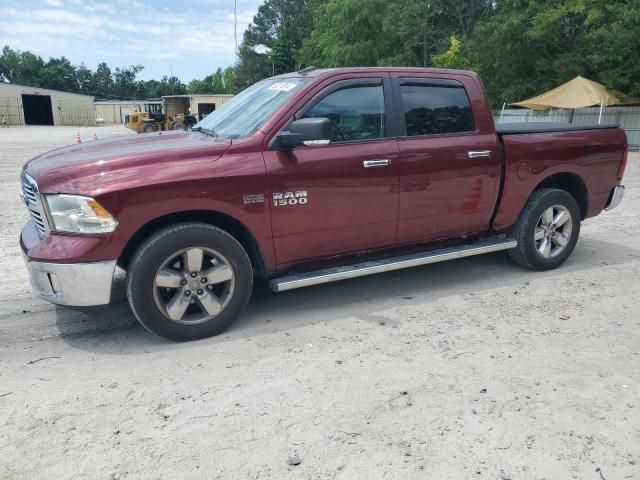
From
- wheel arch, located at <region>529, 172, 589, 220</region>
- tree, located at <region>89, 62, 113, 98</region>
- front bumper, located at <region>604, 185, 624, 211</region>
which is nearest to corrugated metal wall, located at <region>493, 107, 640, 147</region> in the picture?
front bumper, located at <region>604, 185, 624, 211</region>

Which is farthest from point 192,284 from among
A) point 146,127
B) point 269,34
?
point 269,34

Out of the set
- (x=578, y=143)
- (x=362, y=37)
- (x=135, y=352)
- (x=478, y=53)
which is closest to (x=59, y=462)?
(x=135, y=352)

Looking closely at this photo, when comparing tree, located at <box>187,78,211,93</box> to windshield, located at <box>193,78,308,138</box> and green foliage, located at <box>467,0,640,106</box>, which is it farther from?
windshield, located at <box>193,78,308,138</box>

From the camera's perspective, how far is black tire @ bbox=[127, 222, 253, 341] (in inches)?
139

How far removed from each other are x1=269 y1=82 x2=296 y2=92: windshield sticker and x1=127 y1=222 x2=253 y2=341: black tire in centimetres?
136

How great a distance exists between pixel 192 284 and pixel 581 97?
74.3 feet

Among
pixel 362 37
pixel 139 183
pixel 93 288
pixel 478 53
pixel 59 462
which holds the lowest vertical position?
pixel 59 462

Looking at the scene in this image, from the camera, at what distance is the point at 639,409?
2.98 meters

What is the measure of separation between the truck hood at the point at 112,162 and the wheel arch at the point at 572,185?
3510 millimetres

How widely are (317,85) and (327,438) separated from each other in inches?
105

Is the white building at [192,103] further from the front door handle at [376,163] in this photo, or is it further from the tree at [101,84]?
the tree at [101,84]

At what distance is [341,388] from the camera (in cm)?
320

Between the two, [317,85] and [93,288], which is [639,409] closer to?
[317,85]

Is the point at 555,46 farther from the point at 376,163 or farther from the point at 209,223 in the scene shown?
the point at 209,223
